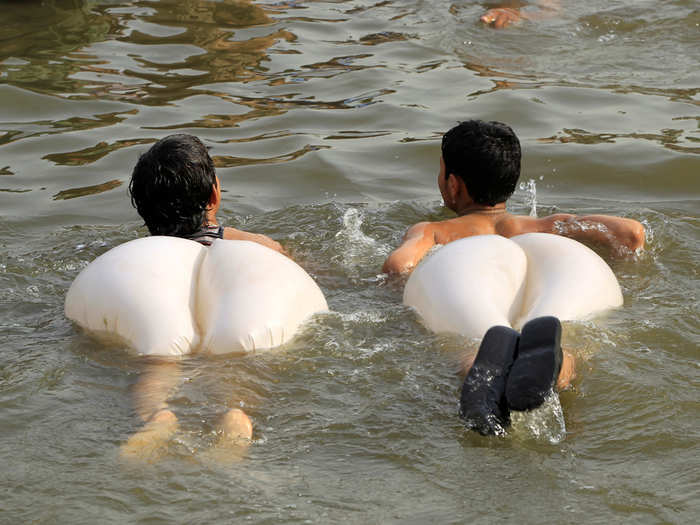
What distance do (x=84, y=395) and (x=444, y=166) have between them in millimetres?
2409

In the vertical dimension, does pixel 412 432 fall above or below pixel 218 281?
below

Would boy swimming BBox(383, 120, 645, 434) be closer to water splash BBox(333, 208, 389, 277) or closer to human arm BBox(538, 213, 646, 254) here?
human arm BBox(538, 213, 646, 254)

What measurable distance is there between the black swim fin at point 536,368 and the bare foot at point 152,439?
3.73ft

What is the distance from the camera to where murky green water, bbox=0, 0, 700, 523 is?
304 centimetres

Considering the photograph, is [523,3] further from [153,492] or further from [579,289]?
[153,492]

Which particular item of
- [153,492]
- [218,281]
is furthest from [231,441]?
[218,281]

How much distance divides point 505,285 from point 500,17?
6800 mm

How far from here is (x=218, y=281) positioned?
3.96m

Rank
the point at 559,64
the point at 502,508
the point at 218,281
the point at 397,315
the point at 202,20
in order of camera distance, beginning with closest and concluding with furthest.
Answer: the point at 502,508, the point at 218,281, the point at 397,315, the point at 559,64, the point at 202,20

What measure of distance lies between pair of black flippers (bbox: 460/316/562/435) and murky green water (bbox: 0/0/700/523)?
0.09 metres

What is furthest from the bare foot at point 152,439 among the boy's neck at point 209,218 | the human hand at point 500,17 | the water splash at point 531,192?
the human hand at point 500,17

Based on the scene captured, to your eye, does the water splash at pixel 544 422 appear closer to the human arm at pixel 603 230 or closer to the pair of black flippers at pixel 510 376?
the pair of black flippers at pixel 510 376

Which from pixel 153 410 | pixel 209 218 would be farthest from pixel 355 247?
pixel 153 410

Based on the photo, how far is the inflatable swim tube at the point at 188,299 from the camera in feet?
12.5
